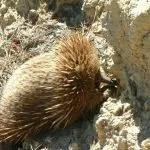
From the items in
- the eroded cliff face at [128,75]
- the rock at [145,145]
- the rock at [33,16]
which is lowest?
the rock at [145,145]

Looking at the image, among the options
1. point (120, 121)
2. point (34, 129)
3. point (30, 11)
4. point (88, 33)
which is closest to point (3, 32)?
point (30, 11)

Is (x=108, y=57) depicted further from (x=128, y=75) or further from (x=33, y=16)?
(x=33, y=16)

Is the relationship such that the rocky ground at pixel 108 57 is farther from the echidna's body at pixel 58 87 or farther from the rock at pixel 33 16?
the echidna's body at pixel 58 87

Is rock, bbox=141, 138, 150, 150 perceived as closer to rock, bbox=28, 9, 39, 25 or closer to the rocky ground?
the rocky ground

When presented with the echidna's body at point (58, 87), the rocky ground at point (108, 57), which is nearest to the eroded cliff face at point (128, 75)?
the rocky ground at point (108, 57)

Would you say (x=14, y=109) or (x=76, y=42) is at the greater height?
(x=76, y=42)

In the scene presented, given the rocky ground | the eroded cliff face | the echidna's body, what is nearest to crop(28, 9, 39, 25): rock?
the rocky ground

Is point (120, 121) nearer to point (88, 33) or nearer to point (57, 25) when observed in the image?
point (88, 33)
